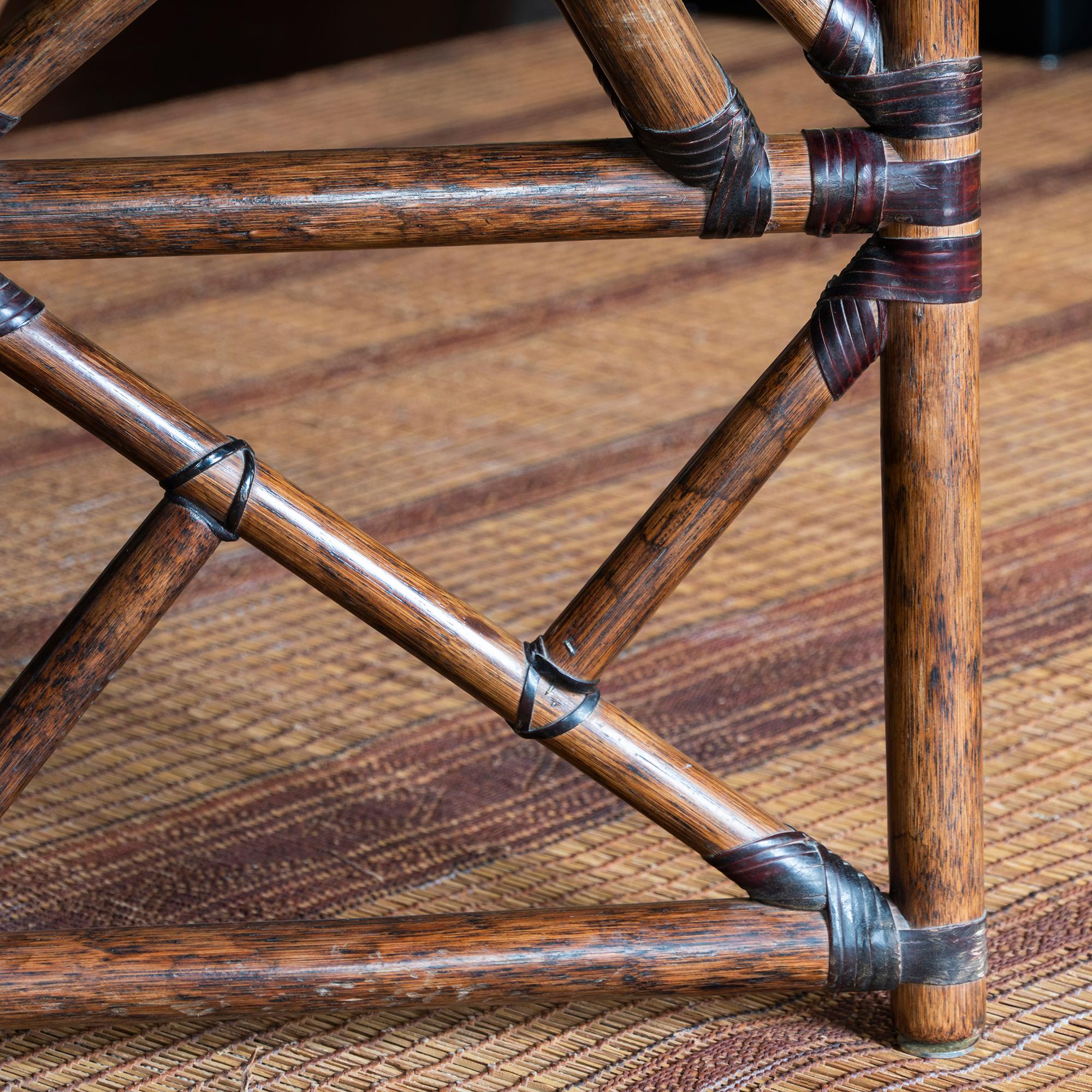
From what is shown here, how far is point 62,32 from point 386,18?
4167 millimetres

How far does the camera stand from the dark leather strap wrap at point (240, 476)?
967 mm

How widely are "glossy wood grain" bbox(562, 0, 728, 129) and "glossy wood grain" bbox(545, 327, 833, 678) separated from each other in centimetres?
15

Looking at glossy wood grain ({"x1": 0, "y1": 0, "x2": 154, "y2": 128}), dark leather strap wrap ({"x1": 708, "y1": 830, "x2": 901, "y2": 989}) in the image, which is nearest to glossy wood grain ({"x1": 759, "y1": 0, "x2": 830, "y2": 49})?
A: glossy wood grain ({"x1": 0, "y1": 0, "x2": 154, "y2": 128})

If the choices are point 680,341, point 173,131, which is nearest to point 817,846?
point 680,341

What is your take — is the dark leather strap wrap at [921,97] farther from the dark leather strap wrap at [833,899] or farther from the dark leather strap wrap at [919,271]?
the dark leather strap wrap at [833,899]

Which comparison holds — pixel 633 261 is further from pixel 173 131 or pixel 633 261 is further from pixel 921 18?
pixel 921 18

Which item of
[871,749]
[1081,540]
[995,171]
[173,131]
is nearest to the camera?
[871,749]

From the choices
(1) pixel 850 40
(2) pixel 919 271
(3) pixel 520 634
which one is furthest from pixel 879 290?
(3) pixel 520 634

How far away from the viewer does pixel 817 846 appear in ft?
3.45

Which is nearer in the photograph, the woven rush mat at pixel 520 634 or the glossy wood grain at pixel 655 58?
the glossy wood grain at pixel 655 58

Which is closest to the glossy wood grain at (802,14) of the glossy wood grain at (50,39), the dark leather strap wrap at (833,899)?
the glossy wood grain at (50,39)

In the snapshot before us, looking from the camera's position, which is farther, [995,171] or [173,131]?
[173,131]

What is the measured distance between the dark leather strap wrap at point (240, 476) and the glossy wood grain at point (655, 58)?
0.98 ft

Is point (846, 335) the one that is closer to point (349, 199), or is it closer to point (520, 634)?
point (349, 199)
